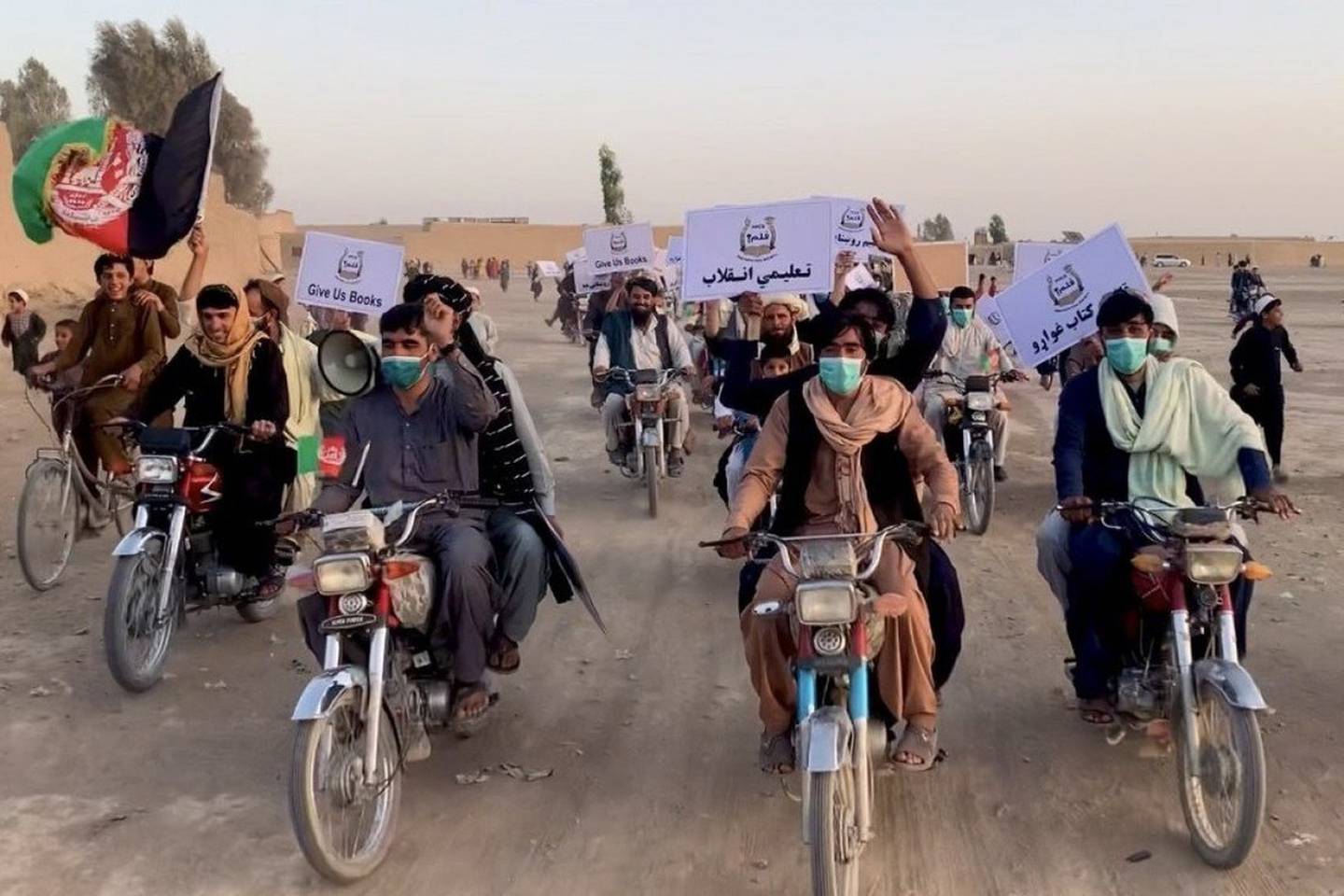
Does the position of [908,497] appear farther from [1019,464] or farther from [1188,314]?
[1188,314]

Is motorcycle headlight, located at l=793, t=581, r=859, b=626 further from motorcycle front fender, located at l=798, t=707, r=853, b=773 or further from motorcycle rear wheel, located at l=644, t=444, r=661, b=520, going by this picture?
motorcycle rear wheel, located at l=644, t=444, r=661, b=520

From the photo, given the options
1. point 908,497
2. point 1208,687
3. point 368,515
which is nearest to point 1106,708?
point 1208,687

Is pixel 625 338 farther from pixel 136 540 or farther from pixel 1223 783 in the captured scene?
pixel 1223 783

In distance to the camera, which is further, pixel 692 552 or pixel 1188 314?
pixel 1188 314

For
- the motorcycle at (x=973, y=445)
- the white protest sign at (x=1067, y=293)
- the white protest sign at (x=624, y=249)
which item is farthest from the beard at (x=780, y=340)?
the white protest sign at (x=624, y=249)

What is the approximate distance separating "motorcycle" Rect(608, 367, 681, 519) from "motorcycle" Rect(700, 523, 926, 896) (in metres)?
5.75

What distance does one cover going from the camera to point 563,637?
6.82 meters

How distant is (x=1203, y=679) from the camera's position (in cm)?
423

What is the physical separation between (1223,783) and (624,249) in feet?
41.1

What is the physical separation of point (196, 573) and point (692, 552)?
3.31 meters

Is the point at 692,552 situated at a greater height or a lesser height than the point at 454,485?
lesser

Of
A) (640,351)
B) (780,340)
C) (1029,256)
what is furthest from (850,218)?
(780,340)

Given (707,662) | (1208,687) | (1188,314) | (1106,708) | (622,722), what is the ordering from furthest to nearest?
(1188,314), (707,662), (622,722), (1106,708), (1208,687)

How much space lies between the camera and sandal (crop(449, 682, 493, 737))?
189 inches
